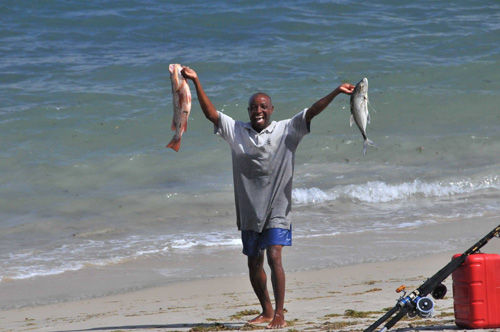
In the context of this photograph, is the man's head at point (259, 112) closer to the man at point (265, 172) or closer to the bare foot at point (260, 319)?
the man at point (265, 172)

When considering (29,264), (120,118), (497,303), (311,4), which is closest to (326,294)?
(497,303)

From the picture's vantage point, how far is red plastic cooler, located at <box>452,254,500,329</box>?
423 cm

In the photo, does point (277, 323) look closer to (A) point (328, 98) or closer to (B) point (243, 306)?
(B) point (243, 306)

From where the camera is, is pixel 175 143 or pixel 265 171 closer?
pixel 265 171

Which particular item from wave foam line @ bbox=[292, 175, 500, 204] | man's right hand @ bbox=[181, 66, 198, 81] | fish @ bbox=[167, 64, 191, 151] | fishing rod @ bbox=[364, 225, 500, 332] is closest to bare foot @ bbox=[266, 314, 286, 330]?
fishing rod @ bbox=[364, 225, 500, 332]

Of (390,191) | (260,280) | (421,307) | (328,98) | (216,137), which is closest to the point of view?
(421,307)

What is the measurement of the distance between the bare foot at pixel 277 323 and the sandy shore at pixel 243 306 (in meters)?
0.05

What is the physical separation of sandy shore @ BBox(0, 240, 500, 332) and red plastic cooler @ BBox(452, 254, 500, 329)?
18cm

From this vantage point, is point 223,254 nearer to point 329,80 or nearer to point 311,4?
point 329,80

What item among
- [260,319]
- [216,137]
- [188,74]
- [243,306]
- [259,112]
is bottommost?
[243,306]

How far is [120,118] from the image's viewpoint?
45.7 ft

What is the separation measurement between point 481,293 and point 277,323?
1.33 metres

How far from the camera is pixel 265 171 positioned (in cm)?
496

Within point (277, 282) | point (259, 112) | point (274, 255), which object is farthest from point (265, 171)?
point (277, 282)
